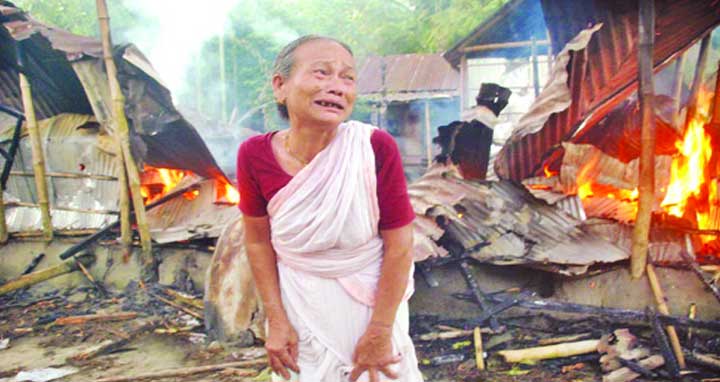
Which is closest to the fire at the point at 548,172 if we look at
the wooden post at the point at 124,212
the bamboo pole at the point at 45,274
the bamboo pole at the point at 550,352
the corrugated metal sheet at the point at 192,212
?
the bamboo pole at the point at 550,352

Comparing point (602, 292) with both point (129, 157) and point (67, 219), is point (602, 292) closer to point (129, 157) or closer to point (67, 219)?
point (129, 157)

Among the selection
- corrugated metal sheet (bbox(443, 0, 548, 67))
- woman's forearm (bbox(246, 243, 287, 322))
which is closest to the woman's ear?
woman's forearm (bbox(246, 243, 287, 322))

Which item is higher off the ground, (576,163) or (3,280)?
(576,163)

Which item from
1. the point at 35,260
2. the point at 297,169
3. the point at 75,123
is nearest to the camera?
the point at 297,169

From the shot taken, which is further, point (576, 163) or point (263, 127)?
point (263, 127)

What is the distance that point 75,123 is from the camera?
908 centimetres

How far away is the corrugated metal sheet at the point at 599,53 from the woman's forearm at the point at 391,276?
348 centimetres

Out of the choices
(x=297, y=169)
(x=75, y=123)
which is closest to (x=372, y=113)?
(x=75, y=123)

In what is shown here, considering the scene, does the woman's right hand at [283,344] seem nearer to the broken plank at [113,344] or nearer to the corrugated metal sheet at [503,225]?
the corrugated metal sheet at [503,225]

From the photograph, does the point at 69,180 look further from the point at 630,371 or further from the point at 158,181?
the point at 630,371

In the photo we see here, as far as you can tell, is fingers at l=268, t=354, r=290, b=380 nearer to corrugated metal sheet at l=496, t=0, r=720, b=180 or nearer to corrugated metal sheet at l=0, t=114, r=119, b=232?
corrugated metal sheet at l=496, t=0, r=720, b=180

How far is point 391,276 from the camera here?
2.27 meters

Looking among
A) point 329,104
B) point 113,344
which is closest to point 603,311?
point 329,104

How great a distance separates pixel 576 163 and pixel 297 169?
15.7 feet
